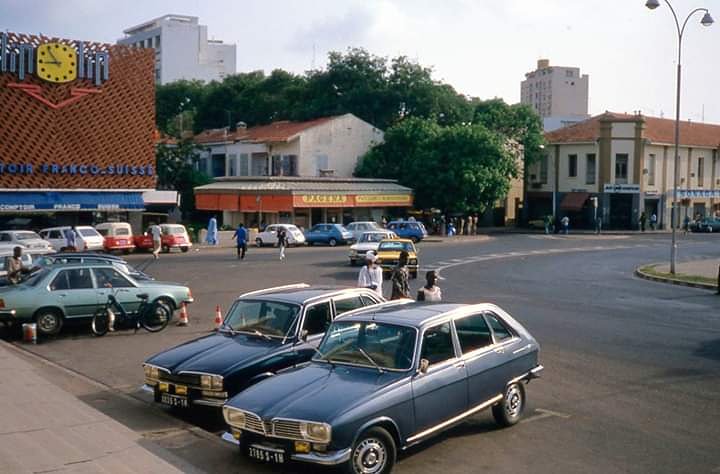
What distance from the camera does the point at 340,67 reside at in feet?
262

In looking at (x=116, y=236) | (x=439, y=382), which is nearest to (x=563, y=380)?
(x=439, y=382)

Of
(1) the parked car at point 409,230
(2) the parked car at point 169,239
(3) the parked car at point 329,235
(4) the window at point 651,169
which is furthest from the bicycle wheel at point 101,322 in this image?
(4) the window at point 651,169

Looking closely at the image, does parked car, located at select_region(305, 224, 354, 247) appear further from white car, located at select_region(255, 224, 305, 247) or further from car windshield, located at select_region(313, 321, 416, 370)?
car windshield, located at select_region(313, 321, 416, 370)

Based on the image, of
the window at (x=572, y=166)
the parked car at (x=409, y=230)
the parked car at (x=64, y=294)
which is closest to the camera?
the parked car at (x=64, y=294)

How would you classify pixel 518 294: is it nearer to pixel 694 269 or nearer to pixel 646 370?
pixel 646 370

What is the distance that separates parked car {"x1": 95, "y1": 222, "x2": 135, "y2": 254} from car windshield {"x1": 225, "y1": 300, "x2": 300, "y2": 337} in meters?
30.5

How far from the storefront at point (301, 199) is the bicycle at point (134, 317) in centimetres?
3885

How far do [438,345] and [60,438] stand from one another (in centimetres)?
427

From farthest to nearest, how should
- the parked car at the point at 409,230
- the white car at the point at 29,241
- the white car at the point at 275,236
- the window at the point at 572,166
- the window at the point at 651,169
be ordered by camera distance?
the window at the point at 572,166 → the window at the point at 651,169 → the parked car at the point at 409,230 → the white car at the point at 275,236 → the white car at the point at 29,241

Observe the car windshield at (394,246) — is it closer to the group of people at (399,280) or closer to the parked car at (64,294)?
the group of people at (399,280)

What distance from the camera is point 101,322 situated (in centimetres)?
1672

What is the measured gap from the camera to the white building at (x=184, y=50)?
129m

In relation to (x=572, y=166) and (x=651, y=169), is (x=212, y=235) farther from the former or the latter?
(x=651, y=169)

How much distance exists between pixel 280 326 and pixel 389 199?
5212 centimetres
